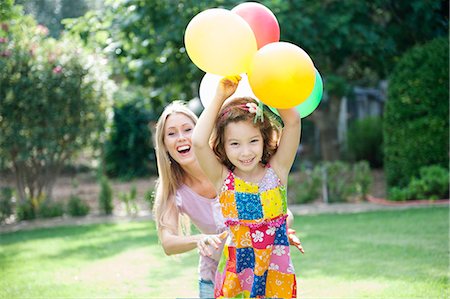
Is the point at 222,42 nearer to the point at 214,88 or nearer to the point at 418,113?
the point at 214,88

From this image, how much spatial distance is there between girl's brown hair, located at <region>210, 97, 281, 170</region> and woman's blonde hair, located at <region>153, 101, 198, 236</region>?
→ 54cm

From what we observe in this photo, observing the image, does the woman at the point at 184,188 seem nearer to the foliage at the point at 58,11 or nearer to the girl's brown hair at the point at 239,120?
the girl's brown hair at the point at 239,120

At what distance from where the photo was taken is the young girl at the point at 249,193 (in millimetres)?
2846

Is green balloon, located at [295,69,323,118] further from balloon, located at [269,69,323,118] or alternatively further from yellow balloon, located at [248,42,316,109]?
yellow balloon, located at [248,42,316,109]

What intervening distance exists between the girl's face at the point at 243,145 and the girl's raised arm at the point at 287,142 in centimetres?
10

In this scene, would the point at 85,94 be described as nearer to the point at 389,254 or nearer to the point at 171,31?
the point at 171,31

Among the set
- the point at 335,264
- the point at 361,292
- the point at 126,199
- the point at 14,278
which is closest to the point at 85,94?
the point at 126,199

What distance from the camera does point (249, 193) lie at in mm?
2871

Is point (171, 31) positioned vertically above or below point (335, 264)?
above

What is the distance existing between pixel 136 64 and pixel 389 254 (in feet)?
19.2

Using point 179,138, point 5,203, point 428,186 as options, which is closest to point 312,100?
point 179,138

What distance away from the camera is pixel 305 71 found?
2.73m

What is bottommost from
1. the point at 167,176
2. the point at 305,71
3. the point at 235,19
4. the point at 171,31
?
the point at 167,176

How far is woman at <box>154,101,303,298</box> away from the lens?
11.3ft
